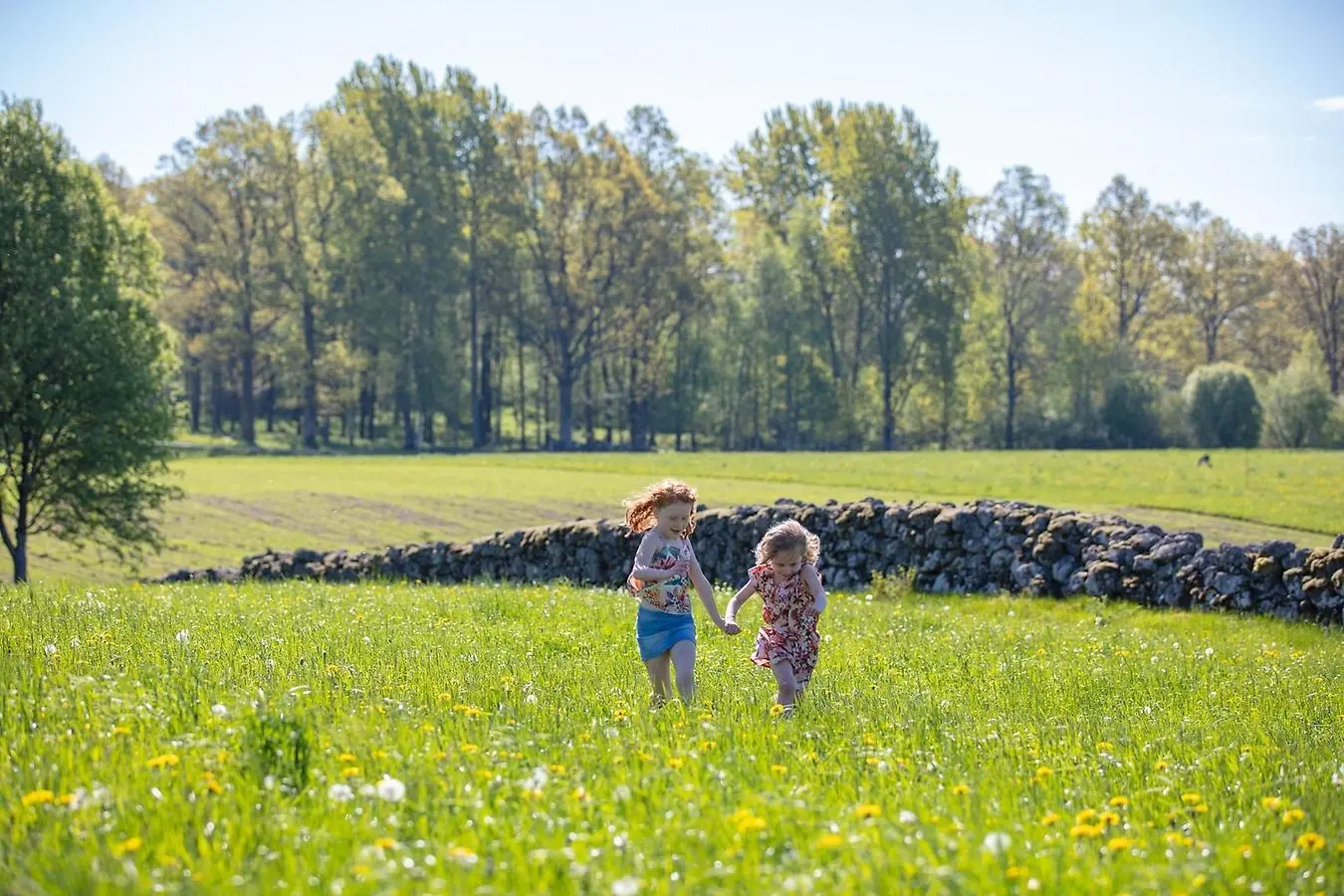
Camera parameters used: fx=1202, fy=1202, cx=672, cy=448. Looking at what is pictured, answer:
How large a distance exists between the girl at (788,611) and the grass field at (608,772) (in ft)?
0.97

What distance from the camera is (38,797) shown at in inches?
178

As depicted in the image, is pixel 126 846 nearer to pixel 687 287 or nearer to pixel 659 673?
pixel 659 673

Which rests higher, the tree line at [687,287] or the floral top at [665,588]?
the tree line at [687,287]

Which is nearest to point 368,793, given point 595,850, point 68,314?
point 595,850

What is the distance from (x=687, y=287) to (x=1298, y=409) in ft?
132

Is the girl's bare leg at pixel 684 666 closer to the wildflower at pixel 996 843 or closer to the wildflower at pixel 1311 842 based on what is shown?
the wildflower at pixel 996 843

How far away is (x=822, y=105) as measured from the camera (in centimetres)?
8600

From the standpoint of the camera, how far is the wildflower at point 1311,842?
4.61 metres

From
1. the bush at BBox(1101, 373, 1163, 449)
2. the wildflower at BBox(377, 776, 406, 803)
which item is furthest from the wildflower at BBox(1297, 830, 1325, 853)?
the bush at BBox(1101, 373, 1163, 449)

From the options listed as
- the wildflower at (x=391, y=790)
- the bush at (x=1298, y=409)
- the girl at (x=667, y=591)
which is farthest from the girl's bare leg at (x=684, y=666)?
the bush at (x=1298, y=409)

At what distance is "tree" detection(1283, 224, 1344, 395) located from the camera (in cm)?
9219

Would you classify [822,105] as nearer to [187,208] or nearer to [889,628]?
[187,208]

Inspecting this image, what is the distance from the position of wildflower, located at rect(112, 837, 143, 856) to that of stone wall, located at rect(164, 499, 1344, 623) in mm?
15558

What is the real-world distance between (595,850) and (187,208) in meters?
78.0
